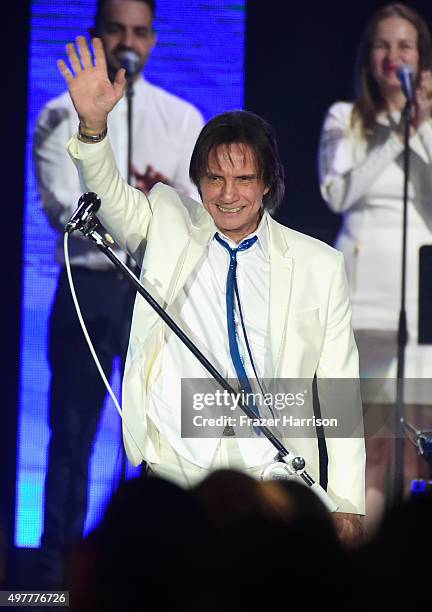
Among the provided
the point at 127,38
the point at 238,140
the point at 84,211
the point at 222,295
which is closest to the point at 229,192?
the point at 238,140

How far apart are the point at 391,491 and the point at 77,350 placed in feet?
5.01

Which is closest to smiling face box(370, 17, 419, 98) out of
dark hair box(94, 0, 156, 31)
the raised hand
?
dark hair box(94, 0, 156, 31)

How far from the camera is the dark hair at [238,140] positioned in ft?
12.0

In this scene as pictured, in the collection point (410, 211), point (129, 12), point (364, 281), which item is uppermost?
point (129, 12)

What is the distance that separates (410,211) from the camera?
16.9 feet

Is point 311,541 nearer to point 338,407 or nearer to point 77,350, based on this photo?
point 338,407

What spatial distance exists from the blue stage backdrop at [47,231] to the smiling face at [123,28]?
0.06 metres

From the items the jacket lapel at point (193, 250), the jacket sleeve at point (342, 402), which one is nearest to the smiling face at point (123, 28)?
the jacket lapel at point (193, 250)

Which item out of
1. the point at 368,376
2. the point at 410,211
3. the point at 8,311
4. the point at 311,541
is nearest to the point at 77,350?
the point at 8,311

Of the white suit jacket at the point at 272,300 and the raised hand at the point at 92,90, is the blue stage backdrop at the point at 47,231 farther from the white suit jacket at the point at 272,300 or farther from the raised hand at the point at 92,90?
the raised hand at the point at 92,90

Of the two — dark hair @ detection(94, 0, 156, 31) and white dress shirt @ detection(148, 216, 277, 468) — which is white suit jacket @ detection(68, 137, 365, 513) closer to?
white dress shirt @ detection(148, 216, 277, 468)

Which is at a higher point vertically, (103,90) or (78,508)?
(103,90)

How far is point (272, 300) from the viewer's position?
11.9 ft

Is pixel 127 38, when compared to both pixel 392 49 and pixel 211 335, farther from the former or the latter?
pixel 211 335
